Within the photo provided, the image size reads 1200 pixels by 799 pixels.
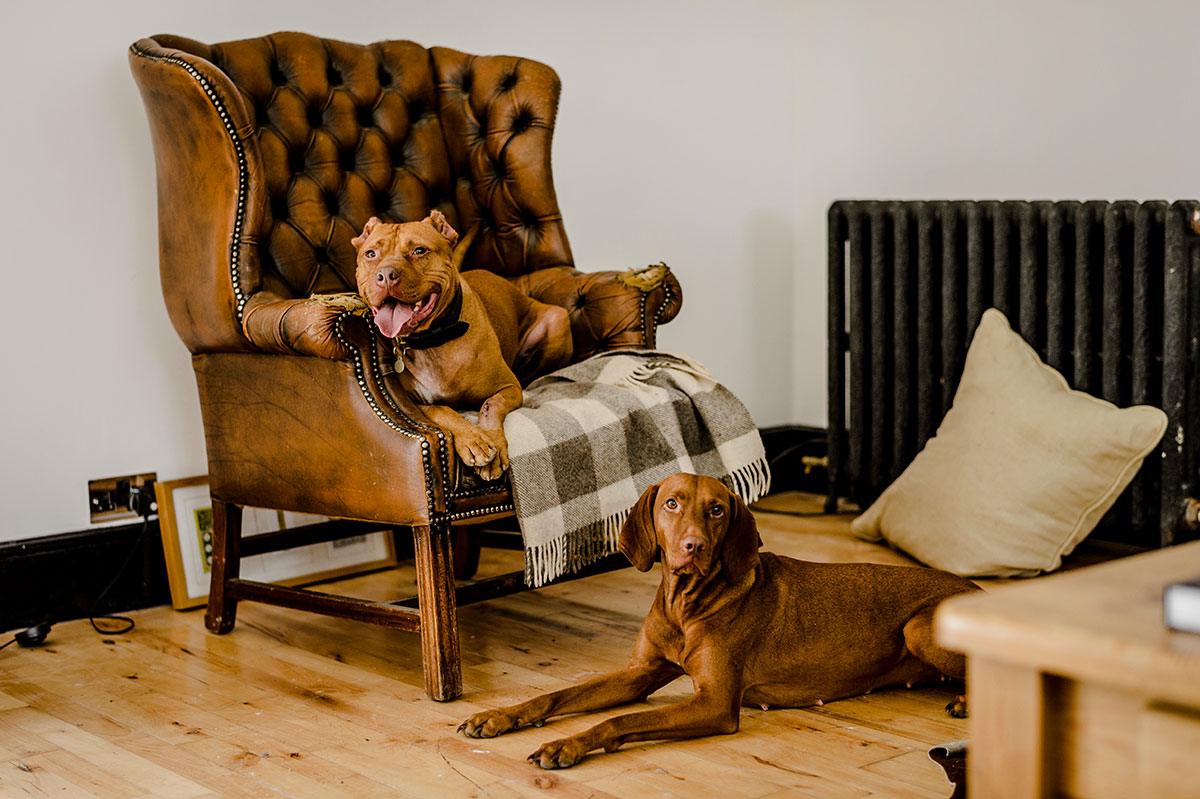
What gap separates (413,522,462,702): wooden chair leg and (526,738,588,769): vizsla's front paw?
418mm

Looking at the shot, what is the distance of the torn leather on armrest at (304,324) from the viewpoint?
243cm

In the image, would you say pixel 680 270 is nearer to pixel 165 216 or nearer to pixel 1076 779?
pixel 165 216

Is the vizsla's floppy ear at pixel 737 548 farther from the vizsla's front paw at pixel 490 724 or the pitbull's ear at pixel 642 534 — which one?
the vizsla's front paw at pixel 490 724

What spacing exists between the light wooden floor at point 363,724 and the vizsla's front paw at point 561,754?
16mm

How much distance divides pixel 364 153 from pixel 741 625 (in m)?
1.52

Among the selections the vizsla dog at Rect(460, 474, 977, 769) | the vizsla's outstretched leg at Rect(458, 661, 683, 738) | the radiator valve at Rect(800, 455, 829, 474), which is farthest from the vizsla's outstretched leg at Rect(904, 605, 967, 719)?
the radiator valve at Rect(800, 455, 829, 474)

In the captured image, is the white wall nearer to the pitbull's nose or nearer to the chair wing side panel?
the chair wing side panel

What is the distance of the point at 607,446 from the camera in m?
2.63

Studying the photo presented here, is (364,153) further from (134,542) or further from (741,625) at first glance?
(741,625)

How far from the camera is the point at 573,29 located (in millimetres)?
3938

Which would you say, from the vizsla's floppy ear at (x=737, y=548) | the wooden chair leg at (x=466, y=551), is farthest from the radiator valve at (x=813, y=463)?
Result: the vizsla's floppy ear at (x=737, y=548)

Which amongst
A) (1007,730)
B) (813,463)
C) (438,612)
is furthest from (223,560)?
(1007,730)

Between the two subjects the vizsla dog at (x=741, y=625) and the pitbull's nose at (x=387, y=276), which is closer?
the vizsla dog at (x=741, y=625)

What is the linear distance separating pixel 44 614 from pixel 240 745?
1.07 metres
